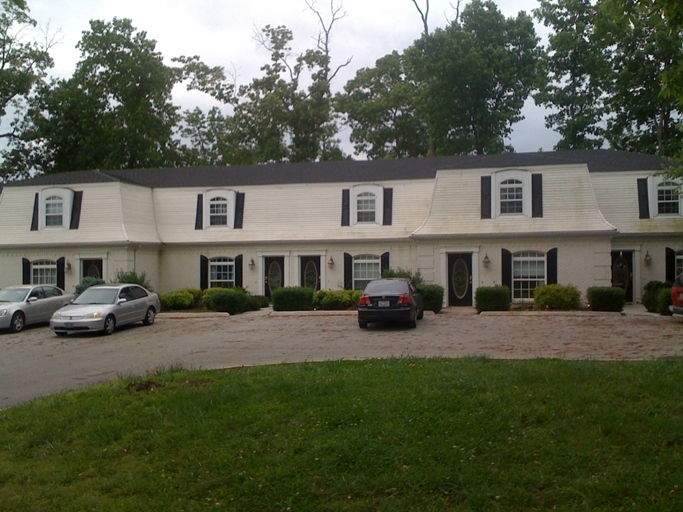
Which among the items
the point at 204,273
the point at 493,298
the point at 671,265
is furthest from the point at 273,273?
the point at 671,265

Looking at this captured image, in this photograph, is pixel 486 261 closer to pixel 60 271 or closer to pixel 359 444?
pixel 60 271

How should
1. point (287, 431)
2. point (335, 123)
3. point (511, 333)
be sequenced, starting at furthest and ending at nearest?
point (335, 123)
point (511, 333)
point (287, 431)

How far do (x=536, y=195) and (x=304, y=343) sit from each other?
14.1 metres

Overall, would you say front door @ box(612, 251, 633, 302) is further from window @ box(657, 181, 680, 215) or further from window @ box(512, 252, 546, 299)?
window @ box(512, 252, 546, 299)

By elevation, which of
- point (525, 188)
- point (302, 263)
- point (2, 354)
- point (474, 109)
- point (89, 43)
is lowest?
point (2, 354)

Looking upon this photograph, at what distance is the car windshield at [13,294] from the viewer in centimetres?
2281

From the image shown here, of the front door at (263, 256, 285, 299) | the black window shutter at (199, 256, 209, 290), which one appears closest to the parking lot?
the front door at (263, 256, 285, 299)

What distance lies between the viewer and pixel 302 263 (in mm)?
30500

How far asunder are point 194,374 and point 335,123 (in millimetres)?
41301

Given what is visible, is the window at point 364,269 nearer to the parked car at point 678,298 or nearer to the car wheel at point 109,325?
the car wheel at point 109,325

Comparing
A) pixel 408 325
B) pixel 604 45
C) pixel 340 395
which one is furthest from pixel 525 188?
pixel 340 395

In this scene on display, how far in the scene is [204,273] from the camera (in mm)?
31250

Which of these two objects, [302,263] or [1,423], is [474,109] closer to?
[302,263]

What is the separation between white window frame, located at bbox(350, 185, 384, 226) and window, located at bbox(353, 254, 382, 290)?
59.3 inches
